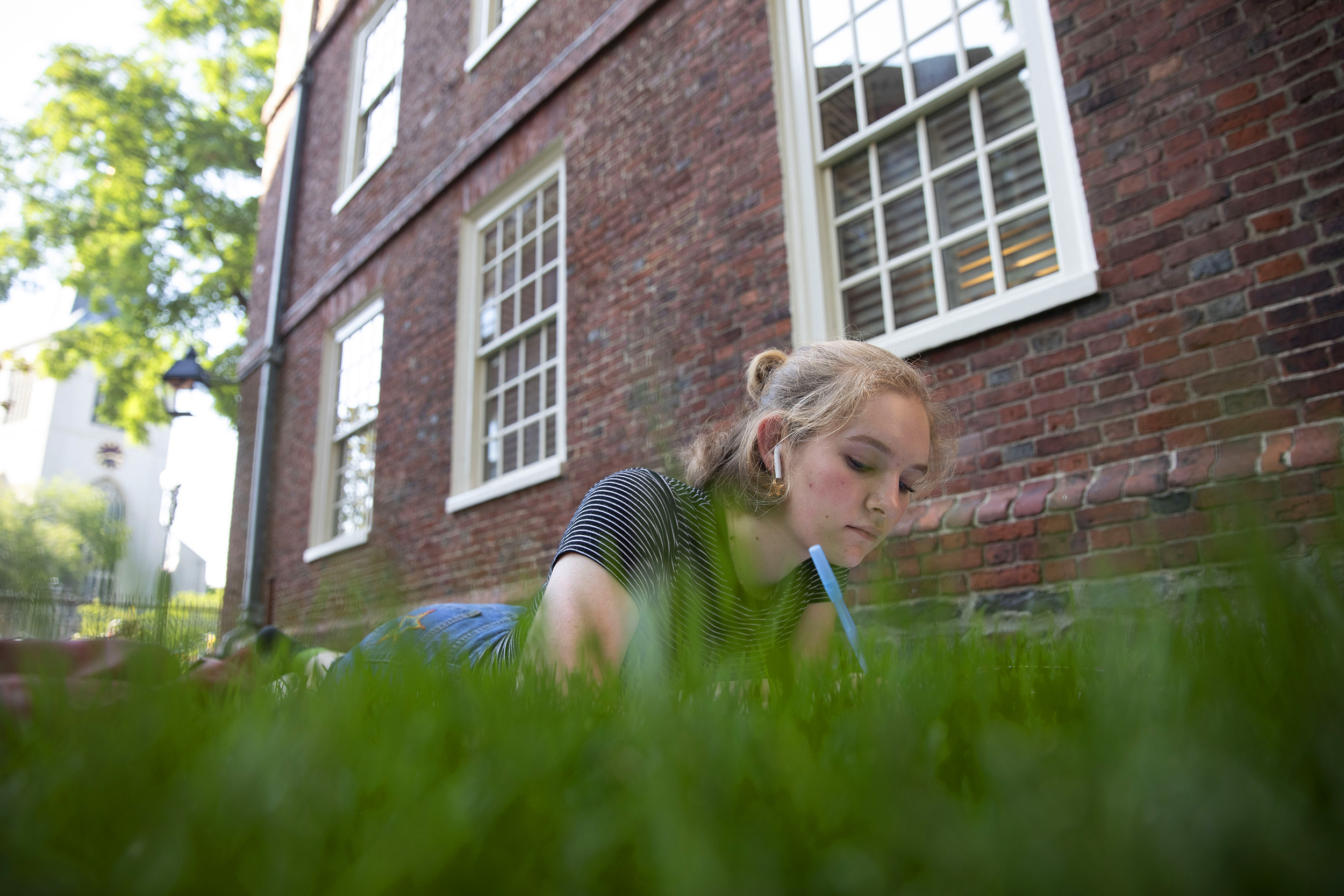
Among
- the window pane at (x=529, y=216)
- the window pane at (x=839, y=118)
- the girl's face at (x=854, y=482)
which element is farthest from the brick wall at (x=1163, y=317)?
the window pane at (x=529, y=216)

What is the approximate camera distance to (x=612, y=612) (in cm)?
167

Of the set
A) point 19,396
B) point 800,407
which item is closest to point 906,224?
point 800,407

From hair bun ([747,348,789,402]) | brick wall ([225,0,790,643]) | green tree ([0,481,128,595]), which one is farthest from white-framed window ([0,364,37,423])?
green tree ([0,481,128,595])

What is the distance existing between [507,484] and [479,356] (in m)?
1.60

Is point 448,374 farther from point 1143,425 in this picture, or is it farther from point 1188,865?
point 1188,865

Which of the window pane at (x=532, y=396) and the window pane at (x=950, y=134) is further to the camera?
the window pane at (x=532, y=396)

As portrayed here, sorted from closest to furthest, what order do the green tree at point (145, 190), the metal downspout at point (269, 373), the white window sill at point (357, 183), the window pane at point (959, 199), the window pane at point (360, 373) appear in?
the window pane at point (959, 199) → the window pane at point (360, 373) → the white window sill at point (357, 183) → the metal downspout at point (269, 373) → the green tree at point (145, 190)

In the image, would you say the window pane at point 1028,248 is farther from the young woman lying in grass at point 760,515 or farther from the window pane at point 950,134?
the young woman lying in grass at point 760,515

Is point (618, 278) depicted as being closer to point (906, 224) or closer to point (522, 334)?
point (522, 334)

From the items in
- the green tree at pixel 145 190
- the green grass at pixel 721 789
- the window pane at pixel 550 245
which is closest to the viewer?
the green grass at pixel 721 789

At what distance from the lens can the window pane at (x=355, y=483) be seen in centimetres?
842

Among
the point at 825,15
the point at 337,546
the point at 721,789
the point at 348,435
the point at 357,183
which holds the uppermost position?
the point at 357,183

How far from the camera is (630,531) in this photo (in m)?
1.82

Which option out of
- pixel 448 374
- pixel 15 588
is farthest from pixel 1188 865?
pixel 448 374
